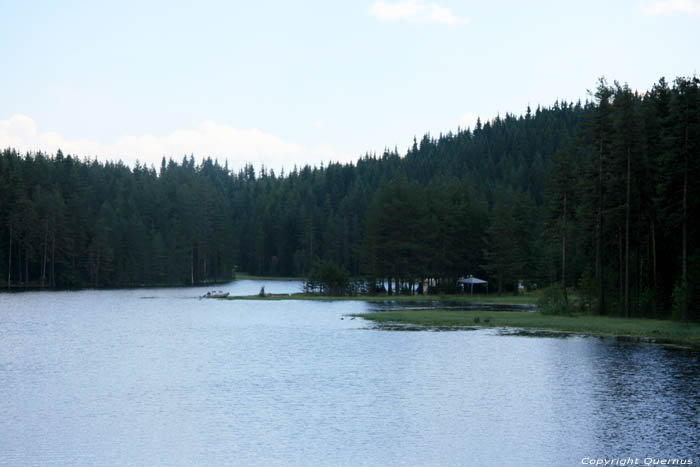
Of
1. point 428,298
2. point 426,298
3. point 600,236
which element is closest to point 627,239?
point 600,236

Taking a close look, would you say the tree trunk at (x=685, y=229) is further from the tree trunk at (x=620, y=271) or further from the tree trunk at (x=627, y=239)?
the tree trunk at (x=620, y=271)

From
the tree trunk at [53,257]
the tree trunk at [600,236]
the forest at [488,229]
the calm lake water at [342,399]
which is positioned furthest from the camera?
the tree trunk at [53,257]

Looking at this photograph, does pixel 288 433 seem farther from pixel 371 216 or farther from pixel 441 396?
pixel 371 216

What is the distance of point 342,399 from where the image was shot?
3453 cm

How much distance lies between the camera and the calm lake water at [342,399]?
25969 mm

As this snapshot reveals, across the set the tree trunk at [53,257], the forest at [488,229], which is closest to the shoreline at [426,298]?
the forest at [488,229]

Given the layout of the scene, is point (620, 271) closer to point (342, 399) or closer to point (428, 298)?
point (342, 399)

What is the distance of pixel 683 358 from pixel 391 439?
992 inches

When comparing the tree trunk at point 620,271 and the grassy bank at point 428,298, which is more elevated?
the tree trunk at point 620,271

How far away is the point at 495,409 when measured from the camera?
3269 cm

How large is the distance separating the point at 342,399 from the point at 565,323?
3468cm

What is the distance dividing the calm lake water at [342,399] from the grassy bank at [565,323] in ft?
12.7

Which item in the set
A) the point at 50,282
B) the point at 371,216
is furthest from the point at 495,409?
the point at 50,282

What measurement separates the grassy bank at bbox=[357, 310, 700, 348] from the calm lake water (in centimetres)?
386
